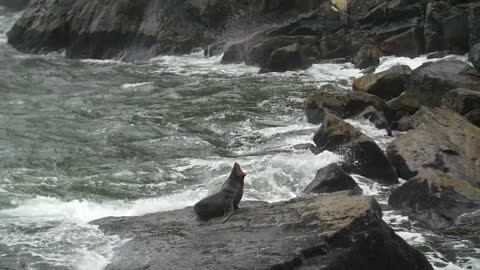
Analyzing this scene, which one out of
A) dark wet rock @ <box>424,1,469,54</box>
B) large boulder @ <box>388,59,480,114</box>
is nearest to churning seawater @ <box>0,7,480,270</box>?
dark wet rock @ <box>424,1,469,54</box>

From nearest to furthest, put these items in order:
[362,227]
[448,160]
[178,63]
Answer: [362,227], [448,160], [178,63]

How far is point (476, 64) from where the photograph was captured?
1566 cm

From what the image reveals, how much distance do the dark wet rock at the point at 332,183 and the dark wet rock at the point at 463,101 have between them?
447 centimetres

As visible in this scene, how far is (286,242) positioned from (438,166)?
15.7 ft

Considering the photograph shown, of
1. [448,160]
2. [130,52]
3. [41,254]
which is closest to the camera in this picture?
[41,254]

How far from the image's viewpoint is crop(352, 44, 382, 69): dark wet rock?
821 inches

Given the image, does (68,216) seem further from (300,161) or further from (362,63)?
(362,63)

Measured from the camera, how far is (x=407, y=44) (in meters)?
21.4

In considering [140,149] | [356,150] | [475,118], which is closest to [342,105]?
[475,118]

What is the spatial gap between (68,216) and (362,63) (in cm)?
1347

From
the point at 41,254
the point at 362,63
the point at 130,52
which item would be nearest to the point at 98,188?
the point at 41,254

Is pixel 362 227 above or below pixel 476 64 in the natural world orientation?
below

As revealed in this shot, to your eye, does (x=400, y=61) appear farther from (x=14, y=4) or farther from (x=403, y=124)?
(x=14, y=4)

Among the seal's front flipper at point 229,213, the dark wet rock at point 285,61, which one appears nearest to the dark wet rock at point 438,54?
the dark wet rock at point 285,61
